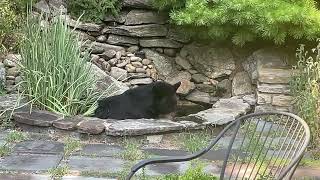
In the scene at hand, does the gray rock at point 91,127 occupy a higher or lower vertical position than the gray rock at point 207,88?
lower

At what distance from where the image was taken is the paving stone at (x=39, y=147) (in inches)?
164

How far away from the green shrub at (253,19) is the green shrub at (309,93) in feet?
1.36

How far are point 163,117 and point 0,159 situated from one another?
1.96 m

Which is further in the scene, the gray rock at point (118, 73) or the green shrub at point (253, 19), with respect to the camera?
the gray rock at point (118, 73)

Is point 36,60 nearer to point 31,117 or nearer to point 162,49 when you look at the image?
point 31,117

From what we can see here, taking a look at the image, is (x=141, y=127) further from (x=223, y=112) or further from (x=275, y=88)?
(x=275, y=88)

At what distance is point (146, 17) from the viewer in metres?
6.91

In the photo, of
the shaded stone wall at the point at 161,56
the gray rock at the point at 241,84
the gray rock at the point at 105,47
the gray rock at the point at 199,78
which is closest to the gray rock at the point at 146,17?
the shaded stone wall at the point at 161,56

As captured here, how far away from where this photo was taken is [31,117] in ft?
15.4

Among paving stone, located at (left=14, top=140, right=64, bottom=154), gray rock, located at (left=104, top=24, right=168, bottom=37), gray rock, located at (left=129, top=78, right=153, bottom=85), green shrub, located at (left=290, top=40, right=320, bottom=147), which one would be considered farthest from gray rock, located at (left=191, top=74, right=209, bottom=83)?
paving stone, located at (left=14, top=140, right=64, bottom=154)

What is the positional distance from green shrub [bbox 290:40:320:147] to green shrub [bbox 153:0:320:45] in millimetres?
416

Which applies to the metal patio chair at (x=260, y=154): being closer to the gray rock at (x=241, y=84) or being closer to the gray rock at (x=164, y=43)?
the gray rock at (x=241, y=84)

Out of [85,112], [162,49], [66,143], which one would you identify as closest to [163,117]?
[85,112]

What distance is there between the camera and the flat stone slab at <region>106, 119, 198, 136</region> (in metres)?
4.48
